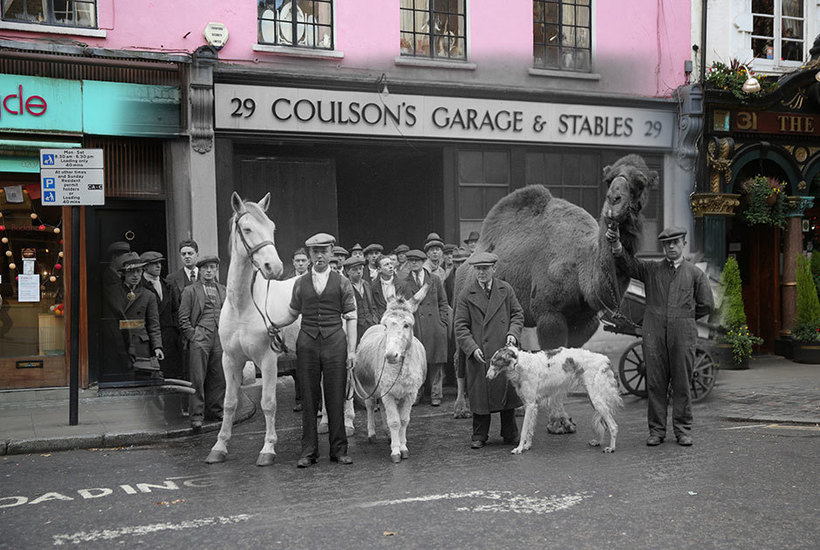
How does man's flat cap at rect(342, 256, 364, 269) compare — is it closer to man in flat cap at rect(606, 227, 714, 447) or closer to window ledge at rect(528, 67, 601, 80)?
man in flat cap at rect(606, 227, 714, 447)

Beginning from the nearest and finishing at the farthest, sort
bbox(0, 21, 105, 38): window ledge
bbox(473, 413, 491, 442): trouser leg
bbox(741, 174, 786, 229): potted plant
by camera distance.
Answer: bbox(473, 413, 491, 442): trouser leg
bbox(0, 21, 105, 38): window ledge
bbox(741, 174, 786, 229): potted plant

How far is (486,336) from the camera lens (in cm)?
868

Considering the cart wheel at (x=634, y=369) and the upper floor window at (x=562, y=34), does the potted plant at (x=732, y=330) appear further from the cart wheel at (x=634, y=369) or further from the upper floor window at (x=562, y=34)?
the upper floor window at (x=562, y=34)

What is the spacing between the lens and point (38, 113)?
12.2 metres

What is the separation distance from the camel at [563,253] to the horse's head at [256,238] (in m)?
2.36

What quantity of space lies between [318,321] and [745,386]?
25.4ft

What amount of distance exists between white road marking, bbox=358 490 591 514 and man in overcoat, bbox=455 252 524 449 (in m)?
1.94

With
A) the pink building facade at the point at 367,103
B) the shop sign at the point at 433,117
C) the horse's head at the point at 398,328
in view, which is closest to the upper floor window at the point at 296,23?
the pink building facade at the point at 367,103

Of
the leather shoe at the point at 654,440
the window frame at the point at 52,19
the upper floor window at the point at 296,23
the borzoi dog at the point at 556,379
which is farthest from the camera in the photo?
the upper floor window at the point at 296,23

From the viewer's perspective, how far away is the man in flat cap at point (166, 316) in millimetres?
10258

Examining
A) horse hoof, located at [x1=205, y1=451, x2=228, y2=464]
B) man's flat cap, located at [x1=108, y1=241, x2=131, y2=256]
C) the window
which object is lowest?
horse hoof, located at [x1=205, y1=451, x2=228, y2=464]

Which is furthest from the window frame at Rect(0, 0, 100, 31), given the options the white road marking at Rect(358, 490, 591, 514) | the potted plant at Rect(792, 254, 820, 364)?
the potted plant at Rect(792, 254, 820, 364)

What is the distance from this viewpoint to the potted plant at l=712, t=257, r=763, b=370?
14.7 meters

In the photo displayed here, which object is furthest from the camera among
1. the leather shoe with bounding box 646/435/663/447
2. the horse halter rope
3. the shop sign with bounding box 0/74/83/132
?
the shop sign with bounding box 0/74/83/132
